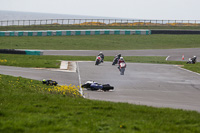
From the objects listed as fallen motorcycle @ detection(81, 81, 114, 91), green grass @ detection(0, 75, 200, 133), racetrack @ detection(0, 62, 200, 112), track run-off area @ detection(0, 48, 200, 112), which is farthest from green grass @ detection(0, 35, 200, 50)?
green grass @ detection(0, 75, 200, 133)

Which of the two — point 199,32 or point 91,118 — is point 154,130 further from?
point 199,32

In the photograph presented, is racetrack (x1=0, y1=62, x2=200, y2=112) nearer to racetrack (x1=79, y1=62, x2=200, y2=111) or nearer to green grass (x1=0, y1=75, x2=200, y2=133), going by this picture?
racetrack (x1=79, y1=62, x2=200, y2=111)

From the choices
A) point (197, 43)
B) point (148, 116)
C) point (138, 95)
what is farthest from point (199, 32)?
point (148, 116)

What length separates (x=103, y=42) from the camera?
57188 millimetres

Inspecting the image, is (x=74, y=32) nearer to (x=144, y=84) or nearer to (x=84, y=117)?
(x=144, y=84)

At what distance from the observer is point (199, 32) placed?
68750 mm

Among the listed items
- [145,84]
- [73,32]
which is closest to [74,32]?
[73,32]

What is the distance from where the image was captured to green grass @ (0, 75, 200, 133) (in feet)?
27.2

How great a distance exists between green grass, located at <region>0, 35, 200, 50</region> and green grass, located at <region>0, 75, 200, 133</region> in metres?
39.0

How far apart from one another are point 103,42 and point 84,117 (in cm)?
4785

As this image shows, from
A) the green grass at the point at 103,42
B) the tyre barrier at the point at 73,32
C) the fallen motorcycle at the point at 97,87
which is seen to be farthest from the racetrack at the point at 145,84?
the tyre barrier at the point at 73,32

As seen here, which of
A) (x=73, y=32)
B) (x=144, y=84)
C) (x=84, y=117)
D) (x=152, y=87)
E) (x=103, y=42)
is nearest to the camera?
(x=84, y=117)

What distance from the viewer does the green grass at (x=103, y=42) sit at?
171 ft

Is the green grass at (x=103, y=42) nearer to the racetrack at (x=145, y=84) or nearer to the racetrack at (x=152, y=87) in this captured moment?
the racetrack at (x=145, y=84)
